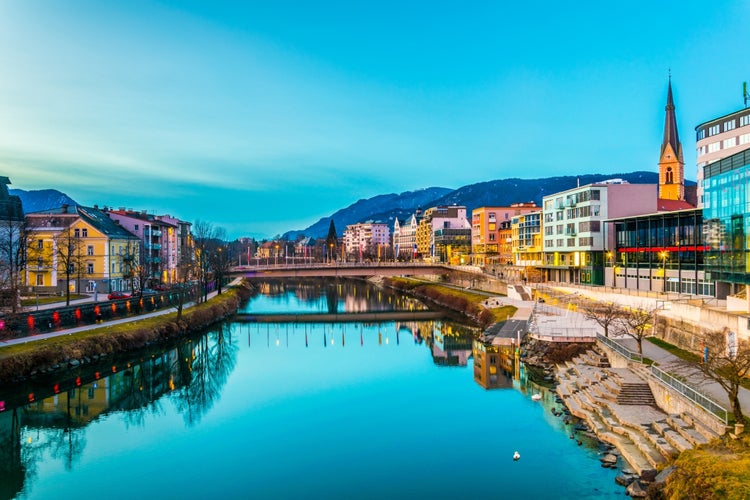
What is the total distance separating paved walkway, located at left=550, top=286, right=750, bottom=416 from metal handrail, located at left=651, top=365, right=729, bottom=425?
1.15 ft

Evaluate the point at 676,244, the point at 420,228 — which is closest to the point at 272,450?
the point at 676,244

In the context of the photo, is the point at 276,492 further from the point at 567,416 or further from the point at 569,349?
the point at 569,349

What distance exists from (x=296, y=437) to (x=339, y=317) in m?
40.3

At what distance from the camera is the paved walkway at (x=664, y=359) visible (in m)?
20.9

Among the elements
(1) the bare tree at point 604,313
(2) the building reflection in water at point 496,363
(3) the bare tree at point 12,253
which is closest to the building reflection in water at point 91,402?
(3) the bare tree at point 12,253

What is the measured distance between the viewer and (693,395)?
20641 mm

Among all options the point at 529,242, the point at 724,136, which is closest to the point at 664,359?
the point at 724,136

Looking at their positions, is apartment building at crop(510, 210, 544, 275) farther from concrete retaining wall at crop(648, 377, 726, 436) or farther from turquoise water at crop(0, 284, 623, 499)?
concrete retaining wall at crop(648, 377, 726, 436)

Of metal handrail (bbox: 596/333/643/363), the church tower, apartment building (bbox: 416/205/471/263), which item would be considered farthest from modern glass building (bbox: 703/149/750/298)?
apartment building (bbox: 416/205/471/263)

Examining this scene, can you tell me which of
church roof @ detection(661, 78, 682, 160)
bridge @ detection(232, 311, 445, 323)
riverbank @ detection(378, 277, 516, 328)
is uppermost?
church roof @ detection(661, 78, 682, 160)

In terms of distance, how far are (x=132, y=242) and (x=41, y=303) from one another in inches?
870

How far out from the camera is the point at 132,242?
228 ft

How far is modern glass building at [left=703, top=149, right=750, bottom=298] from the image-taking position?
103 ft

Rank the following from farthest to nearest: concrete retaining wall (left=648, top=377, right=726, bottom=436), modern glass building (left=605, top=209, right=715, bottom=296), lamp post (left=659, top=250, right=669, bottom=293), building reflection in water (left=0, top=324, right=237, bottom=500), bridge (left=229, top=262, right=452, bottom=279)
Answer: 1. bridge (left=229, top=262, right=452, bottom=279)
2. lamp post (left=659, top=250, right=669, bottom=293)
3. modern glass building (left=605, top=209, right=715, bottom=296)
4. building reflection in water (left=0, top=324, right=237, bottom=500)
5. concrete retaining wall (left=648, top=377, right=726, bottom=436)
